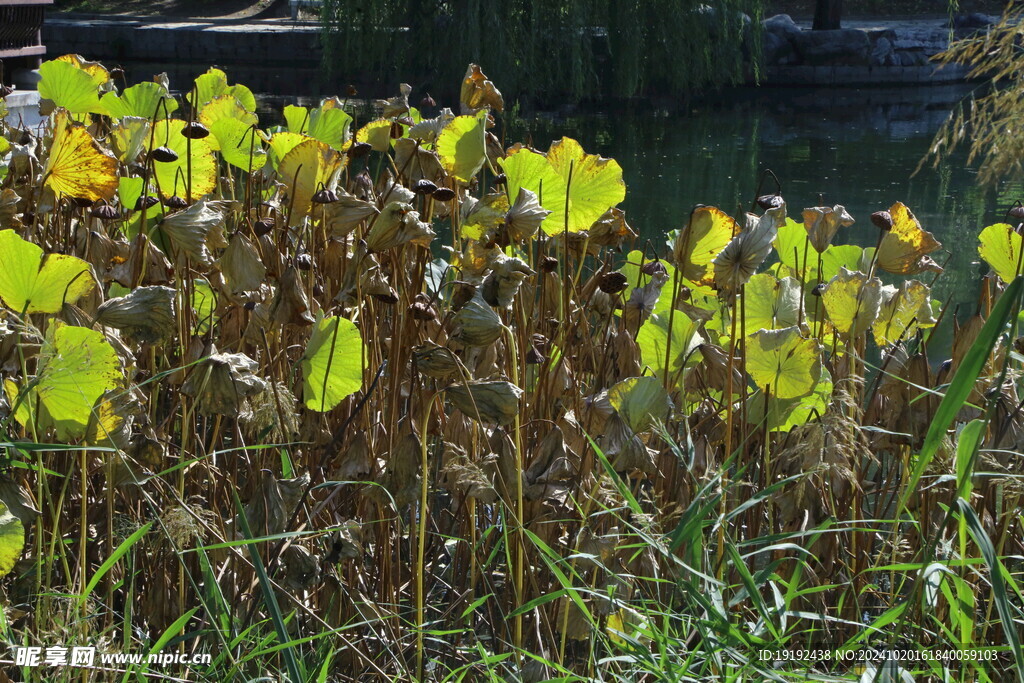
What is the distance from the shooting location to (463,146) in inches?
47.0

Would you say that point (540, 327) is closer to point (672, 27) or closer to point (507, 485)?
point (507, 485)

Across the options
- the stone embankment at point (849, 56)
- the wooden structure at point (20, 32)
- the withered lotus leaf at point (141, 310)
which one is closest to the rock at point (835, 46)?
the stone embankment at point (849, 56)

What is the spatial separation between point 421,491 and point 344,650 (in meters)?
0.17

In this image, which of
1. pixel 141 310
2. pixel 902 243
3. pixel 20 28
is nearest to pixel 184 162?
pixel 141 310

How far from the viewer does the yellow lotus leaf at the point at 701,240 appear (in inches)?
38.9

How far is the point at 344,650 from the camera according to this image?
0.98 m

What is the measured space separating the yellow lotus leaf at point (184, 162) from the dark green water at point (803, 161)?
1895 mm

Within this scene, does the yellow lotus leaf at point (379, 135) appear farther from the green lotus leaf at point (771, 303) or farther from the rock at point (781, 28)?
the rock at point (781, 28)

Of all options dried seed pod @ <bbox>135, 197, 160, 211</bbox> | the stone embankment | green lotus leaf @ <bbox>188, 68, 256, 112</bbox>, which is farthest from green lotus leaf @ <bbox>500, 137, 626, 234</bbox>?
the stone embankment

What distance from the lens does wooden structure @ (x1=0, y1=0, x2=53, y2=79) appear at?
18.9ft

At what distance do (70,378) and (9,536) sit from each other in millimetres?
125

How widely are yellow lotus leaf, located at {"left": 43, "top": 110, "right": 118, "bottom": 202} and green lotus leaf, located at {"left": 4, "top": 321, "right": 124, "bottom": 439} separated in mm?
271

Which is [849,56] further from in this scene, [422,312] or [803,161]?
[422,312]

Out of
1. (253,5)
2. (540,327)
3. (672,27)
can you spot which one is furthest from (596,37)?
(253,5)
